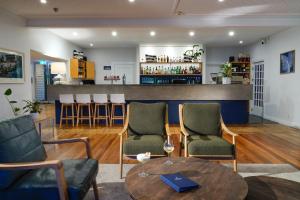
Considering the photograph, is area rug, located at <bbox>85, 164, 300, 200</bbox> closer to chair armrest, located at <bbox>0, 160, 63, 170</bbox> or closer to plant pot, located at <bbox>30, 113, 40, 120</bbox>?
chair armrest, located at <bbox>0, 160, 63, 170</bbox>

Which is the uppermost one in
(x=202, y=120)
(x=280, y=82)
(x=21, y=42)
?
(x=21, y=42)

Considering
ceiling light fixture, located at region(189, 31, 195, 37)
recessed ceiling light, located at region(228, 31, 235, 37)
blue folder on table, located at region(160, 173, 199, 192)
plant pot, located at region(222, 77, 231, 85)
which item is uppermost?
ceiling light fixture, located at region(189, 31, 195, 37)

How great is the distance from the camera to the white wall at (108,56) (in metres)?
10.7

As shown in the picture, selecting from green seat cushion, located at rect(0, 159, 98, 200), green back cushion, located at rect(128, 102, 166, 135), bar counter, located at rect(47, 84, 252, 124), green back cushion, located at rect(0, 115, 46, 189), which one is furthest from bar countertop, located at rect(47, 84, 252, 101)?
green seat cushion, located at rect(0, 159, 98, 200)

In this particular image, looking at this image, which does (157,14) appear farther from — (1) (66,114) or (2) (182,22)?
(1) (66,114)

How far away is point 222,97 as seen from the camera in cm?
684

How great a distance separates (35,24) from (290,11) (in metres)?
6.06

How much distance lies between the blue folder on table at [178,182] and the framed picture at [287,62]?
20.8ft

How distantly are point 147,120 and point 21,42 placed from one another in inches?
167

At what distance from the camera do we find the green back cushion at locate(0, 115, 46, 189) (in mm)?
1896

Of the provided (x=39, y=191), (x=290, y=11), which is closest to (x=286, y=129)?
(x=290, y=11)

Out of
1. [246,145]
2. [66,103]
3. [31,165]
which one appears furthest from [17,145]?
[66,103]

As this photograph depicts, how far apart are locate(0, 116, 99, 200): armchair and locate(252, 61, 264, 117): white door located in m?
8.23

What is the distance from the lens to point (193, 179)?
1.94 metres
